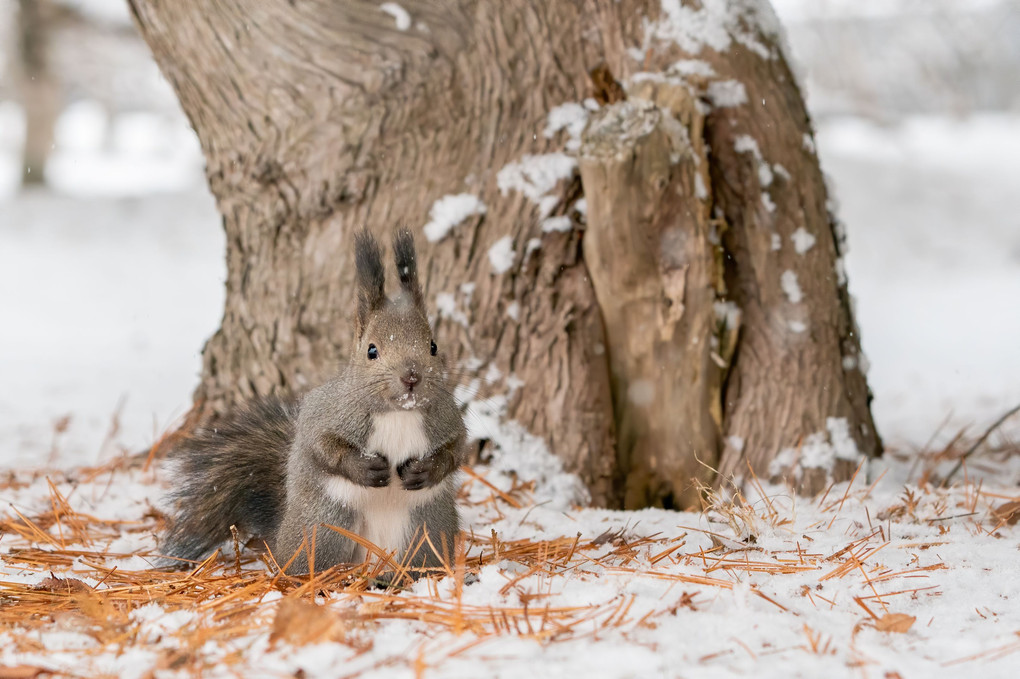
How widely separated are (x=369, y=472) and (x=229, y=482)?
41cm

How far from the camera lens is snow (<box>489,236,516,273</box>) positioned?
227 cm

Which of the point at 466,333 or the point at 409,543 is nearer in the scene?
the point at 409,543

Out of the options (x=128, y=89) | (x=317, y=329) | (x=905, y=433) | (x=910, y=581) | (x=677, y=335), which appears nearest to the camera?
(x=910, y=581)

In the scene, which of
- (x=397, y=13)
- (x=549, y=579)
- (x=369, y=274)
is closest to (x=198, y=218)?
(x=397, y=13)

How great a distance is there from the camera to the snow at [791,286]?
230cm

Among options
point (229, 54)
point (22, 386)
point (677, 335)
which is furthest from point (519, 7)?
point (22, 386)

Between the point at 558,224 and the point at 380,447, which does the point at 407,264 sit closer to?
the point at 380,447

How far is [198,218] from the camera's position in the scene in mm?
8617

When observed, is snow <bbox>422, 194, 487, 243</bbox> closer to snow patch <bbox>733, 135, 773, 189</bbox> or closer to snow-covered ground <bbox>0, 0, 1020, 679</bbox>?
snow-covered ground <bbox>0, 0, 1020, 679</bbox>

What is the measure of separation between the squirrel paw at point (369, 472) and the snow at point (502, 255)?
2.71 feet

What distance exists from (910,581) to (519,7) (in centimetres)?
Answer: 164

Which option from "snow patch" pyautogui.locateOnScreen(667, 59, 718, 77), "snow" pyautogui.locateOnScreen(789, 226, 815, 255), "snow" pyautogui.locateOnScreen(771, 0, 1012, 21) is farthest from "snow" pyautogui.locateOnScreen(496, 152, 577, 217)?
"snow" pyautogui.locateOnScreen(771, 0, 1012, 21)

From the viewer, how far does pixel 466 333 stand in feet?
7.61

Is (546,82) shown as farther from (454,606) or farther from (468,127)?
(454,606)
